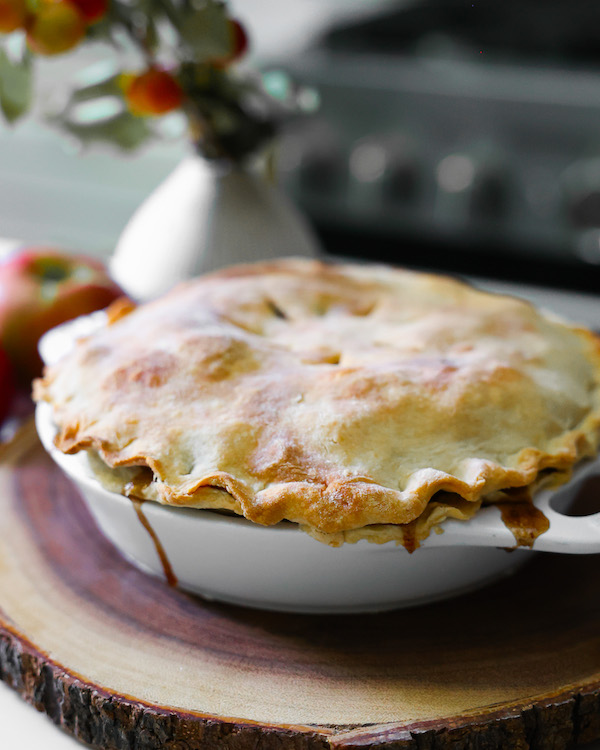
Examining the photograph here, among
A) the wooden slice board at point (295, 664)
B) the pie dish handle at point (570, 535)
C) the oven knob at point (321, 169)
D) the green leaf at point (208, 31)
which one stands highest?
the green leaf at point (208, 31)

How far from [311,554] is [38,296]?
0.64 meters

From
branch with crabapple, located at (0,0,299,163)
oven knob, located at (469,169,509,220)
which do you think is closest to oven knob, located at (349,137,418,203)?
oven knob, located at (469,169,509,220)

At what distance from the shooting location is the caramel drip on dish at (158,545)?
0.62 meters

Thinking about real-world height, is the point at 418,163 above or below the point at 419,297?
below

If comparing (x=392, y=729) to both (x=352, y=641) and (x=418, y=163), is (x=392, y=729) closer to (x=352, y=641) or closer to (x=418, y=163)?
(x=352, y=641)

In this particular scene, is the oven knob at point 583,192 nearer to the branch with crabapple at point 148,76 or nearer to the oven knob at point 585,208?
the oven knob at point 585,208

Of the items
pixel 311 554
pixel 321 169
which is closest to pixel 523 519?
pixel 311 554

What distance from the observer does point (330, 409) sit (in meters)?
0.64

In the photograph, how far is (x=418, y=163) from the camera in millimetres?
1826

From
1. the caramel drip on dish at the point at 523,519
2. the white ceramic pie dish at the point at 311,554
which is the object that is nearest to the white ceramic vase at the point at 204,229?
the white ceramic pie dish at the point at 311,554

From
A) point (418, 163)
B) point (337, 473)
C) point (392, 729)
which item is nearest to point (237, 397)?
point (337, 473)

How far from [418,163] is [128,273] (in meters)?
0.86

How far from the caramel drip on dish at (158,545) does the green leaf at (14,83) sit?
0.53 meters

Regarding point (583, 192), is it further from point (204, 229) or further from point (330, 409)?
point (330, 409)
